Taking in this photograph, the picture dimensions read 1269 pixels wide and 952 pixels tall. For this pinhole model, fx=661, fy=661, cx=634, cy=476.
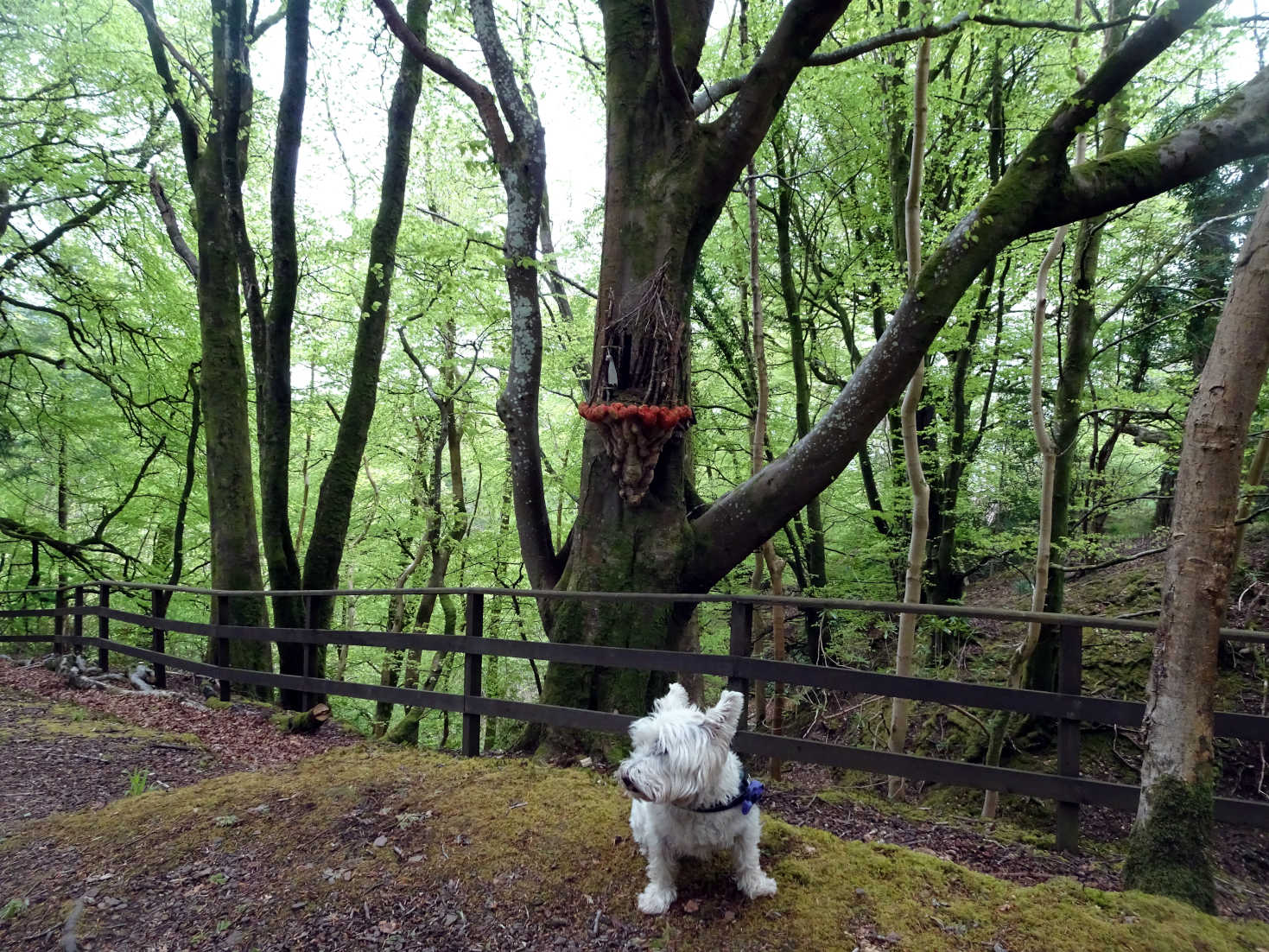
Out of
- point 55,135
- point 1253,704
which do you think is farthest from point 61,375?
point 1253,704

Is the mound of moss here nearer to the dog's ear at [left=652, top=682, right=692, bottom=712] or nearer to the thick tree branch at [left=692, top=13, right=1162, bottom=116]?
the dog's ear at [left=652, top=682, right=692, bottom=712]

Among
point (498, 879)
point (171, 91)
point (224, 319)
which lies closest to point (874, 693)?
point (498, 879)

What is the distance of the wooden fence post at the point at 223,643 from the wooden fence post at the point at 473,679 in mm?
3824

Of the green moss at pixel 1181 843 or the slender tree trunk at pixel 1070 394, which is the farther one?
the slender tree trunk at pixel 1070 394

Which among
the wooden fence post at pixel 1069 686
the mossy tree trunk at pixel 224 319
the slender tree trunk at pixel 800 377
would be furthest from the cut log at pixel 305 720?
the slender tree trunk at pixel 800 377

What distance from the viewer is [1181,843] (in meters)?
2.62

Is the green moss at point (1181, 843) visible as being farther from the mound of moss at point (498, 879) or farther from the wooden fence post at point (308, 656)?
the wooden fence post at point (308, 656)

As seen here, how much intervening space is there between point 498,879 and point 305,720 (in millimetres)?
4053

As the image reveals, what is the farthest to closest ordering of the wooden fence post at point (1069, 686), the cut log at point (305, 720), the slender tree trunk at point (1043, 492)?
1. the cut log at point (305, 720)
2. the slender tree trunk at point (1043, 492)
3. the wooden fence post at point (1069, 686)

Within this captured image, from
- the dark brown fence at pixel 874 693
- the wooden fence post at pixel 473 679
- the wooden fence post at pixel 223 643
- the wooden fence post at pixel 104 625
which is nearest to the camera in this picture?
the dark brown fence at pixel 874 693

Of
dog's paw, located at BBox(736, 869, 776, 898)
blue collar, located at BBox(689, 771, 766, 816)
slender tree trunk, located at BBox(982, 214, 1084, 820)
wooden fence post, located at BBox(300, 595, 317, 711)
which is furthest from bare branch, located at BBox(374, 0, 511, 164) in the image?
dog's paw, located at BBox(736, 869, 776, 898)

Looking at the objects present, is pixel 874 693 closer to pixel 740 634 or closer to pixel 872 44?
pixel 740 634

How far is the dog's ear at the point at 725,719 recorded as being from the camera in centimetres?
250

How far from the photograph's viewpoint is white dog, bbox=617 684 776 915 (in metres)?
2.39
